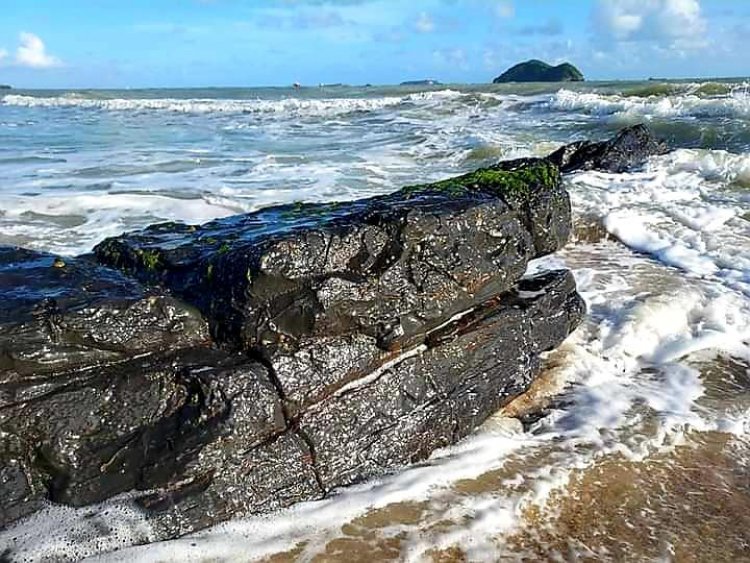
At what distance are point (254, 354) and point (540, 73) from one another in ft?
254

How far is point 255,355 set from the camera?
3.39 m

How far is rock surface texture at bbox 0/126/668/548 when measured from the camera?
3.05m

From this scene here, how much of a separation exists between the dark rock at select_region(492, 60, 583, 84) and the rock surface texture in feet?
235

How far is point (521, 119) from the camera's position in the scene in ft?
83.4

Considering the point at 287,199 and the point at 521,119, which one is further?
the point at 521,119

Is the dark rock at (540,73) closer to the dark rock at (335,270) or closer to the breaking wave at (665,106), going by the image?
the breaking wave at (665,106)

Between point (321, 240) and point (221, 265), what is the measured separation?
1.76 ft

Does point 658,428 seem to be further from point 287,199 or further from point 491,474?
point 287,199

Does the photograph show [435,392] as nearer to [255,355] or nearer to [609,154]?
[255,355]

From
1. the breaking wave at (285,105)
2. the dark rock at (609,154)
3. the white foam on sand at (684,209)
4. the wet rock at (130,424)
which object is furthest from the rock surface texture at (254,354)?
the breaking wave at (285,105)

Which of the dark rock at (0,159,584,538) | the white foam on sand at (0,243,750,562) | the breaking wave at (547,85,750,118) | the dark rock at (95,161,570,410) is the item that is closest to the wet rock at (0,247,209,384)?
the dark rock at (0,159,584,538)

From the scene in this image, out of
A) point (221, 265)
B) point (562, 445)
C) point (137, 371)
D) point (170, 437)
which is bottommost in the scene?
point (562, 445)

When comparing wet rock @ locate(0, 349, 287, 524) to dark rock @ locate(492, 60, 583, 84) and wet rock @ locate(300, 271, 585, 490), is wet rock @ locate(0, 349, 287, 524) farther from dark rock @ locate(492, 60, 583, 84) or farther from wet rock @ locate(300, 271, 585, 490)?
dark rock @ locate(492, 60, 583, 84)

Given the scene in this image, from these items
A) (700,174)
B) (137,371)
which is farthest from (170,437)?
(700,174)
